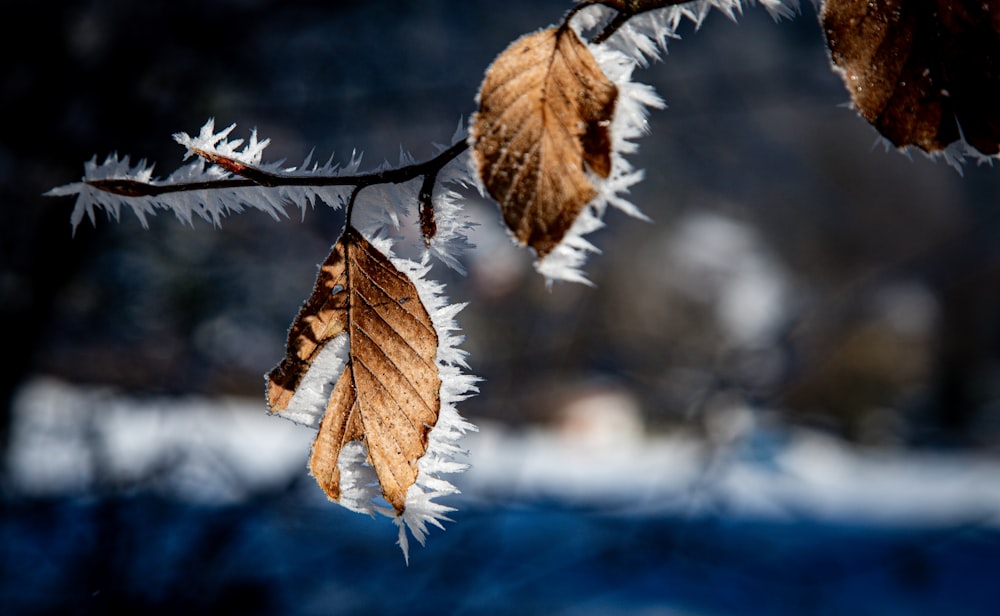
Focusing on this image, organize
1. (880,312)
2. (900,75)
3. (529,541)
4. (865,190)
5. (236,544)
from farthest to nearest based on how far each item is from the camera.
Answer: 1. (865,190)
2. (880,312)
3. (529,541)
4. (236,544)
5. (900,75)

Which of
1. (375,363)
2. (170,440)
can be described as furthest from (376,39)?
(375,363)

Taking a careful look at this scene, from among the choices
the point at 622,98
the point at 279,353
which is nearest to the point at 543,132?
the point at 622,98

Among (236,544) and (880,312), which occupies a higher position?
(880,312)

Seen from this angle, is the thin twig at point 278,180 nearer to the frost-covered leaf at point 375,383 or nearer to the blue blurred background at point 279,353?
the frost-covered leaf at point 375,383

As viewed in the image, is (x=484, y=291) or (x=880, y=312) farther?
(x=880, y=312)

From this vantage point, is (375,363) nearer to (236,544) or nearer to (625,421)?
(236,544)

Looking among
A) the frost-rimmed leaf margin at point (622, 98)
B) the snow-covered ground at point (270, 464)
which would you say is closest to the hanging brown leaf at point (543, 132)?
the frost-rimmed leaf margin at point (622, 98)

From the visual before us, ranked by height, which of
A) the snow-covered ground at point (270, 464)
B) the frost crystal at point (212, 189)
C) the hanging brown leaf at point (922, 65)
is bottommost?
the snow-covered ground at point (270, 464)

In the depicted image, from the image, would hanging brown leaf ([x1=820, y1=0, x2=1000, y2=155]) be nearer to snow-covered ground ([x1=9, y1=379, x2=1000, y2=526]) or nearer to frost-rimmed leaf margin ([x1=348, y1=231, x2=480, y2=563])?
frost-rimmed leaf margin ([x1=348, y1=231, x2=480, y2=563])
